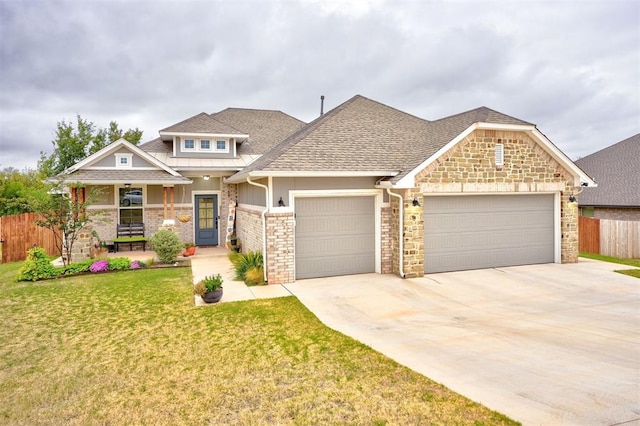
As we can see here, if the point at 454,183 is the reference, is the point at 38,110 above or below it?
above

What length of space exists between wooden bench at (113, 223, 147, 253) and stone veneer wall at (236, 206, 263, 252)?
428 centimetres

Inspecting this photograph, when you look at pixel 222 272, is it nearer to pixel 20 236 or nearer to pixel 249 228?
pixel 249 228

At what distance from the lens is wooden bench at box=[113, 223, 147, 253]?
629 inches

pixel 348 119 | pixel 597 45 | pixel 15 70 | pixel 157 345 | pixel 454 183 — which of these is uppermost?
pixel 597 45

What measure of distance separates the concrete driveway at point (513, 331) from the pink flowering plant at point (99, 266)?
22.9 ft

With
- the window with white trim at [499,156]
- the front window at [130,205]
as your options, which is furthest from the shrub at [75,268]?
the window with white trim at [499,156]

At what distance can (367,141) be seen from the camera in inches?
489

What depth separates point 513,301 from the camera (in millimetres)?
8617

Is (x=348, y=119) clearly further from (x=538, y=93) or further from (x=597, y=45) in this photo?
(x=538, y=93)

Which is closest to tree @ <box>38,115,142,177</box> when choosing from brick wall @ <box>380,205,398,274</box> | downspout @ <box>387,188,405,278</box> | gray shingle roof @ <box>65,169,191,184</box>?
gray shingle roof @ <box>65,169,191,184</box>

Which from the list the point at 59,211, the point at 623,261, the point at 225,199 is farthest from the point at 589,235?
the point at 59,211

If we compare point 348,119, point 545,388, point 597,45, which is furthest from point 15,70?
point 597,45

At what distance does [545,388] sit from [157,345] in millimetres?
5886

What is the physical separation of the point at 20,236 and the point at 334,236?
14.3 meters
